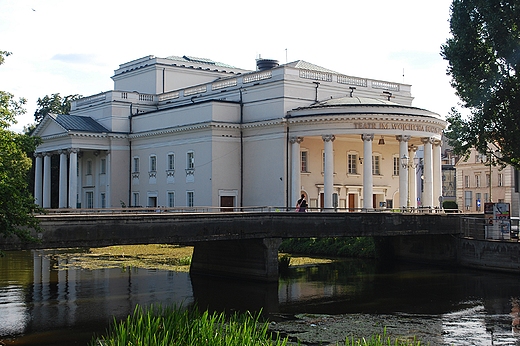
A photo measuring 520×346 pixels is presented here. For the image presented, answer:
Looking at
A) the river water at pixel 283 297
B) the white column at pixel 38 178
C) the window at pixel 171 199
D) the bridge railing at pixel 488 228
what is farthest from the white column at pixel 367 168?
the white column at pixel 38 178

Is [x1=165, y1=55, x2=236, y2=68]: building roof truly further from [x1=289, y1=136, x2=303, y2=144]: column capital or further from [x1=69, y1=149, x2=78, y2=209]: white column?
[x1=289, y1=136, x2=303, y2=144]: column capital

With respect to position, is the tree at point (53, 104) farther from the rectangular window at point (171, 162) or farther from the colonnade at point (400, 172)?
the colonnade at point (400, 172)

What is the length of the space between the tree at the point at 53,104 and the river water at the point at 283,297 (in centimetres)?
4236

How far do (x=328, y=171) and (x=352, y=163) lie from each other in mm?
7022

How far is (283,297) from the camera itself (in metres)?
33.6

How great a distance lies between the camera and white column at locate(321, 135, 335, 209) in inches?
2117

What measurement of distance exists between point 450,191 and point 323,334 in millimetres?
85911

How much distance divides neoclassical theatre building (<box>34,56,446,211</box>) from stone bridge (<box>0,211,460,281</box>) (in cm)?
581

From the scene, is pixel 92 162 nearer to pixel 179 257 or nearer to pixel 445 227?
pixel 179 257

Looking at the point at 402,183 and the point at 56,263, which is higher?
the point at 402,183

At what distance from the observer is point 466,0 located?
41469 millimetres

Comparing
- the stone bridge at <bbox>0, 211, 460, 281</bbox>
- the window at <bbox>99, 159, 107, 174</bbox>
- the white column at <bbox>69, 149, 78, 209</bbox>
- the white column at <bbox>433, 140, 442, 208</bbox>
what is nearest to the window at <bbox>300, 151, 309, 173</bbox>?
the white column at <bbox>433, 140, 442, 208</bbox>

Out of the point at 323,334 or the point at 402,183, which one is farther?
the point at 402,183

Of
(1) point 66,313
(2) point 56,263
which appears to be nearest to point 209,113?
(2) point 56,263
